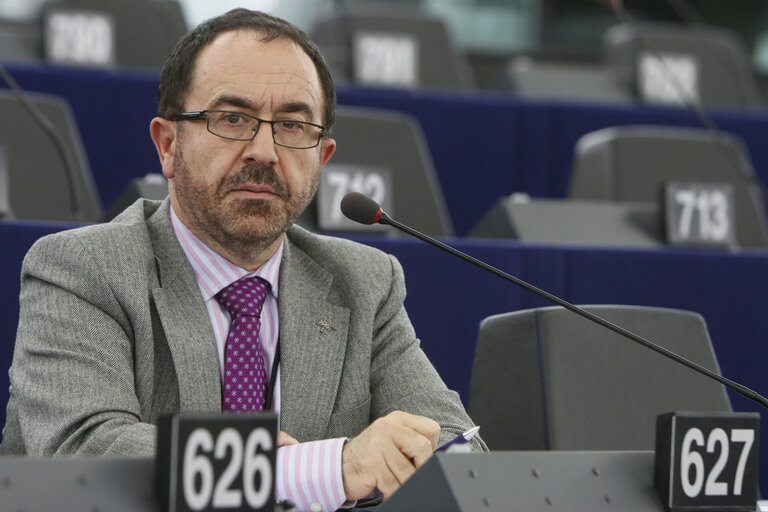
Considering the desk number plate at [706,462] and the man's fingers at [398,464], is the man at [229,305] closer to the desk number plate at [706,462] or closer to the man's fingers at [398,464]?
the man's fingers at [398,464]

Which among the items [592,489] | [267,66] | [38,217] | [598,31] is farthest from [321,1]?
[592,489]

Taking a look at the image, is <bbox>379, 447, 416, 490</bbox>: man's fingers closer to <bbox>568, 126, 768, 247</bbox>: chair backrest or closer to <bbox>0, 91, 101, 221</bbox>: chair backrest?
<bbox>0, 91, 101, 221</bbox>: chair backrest

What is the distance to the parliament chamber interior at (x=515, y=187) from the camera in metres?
1.95

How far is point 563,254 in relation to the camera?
2.50m

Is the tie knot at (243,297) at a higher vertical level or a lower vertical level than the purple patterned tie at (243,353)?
higher

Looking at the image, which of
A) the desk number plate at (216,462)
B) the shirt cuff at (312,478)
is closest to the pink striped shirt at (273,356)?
the shirt cuff at (312,478)

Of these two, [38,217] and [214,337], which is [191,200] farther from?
[38,217]

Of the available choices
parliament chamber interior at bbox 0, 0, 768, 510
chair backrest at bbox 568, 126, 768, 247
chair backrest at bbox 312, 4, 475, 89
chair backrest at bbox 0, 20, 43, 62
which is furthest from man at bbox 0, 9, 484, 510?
chair backrest at bbox 312, 4, 475, 89

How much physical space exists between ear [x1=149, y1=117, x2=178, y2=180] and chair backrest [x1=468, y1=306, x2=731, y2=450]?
59 cm

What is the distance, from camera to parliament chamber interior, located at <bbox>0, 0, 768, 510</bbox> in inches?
76.8

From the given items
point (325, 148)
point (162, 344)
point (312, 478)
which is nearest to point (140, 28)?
point (325, 148)

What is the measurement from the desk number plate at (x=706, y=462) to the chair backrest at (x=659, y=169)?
2.01m

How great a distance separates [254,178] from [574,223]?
4.34 ft

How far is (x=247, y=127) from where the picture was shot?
5.49 ft
